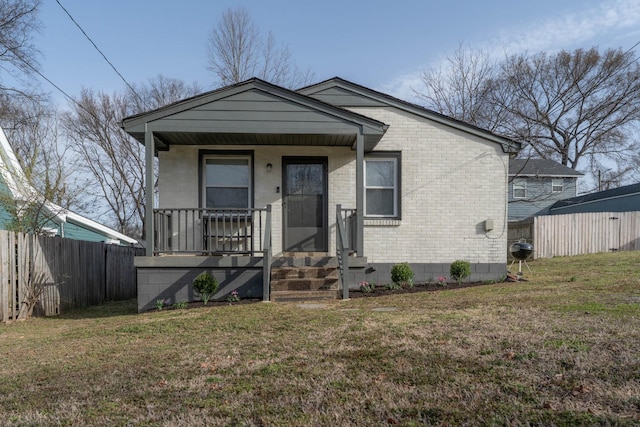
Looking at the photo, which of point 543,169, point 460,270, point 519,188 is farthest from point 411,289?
point 543,169

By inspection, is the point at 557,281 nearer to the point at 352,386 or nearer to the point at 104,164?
the point at 352,386

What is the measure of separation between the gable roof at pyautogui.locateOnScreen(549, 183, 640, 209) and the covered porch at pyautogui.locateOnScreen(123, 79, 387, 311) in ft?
61.4

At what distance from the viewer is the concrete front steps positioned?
7578 mm

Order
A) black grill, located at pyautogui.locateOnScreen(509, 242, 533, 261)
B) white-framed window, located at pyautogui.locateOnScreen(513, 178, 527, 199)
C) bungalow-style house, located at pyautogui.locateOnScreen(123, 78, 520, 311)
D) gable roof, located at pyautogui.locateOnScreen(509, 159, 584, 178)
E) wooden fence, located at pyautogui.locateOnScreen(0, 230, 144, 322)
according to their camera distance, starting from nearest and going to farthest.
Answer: wooden fence, located at pyautogui.locateOnScreen(0, 230, 144, 322) < bungalow-style house, located at pyautogui.locateOnScreen(123, 78, 520, 311) < black grill, located at pyautogui.locateOnScreen(509, 242, 533, 261) < gable roof, located at pyautogui.locateOnScreen(509, 159, 584, 178) < white-framed window, located at pyautogui.locateOnScreen(513, 178, 527, 199)

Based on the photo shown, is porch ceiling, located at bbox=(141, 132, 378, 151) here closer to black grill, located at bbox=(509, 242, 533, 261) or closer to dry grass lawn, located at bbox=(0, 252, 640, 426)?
dry grass lawn, located at bbox=(0, 252, 640, 426)

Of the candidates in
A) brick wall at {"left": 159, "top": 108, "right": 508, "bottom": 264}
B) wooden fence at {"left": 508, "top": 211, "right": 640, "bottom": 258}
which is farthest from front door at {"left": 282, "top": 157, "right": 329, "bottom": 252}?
wooden fence at {"left": 508, "top": 211, "right": 640, "bottom": 258}

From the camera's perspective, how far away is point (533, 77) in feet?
81.2

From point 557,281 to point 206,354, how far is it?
748cm

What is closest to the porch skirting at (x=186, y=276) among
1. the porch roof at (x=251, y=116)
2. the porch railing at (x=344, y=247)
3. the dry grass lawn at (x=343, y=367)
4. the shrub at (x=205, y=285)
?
the shrub at (x=205, y=285)

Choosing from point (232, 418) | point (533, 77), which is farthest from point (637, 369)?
point (533, 77)

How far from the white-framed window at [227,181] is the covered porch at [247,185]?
2cm

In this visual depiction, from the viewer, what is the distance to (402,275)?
8664mm

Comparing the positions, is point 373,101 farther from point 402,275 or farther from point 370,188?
point 402,275

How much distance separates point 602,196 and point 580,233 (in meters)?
9.06
